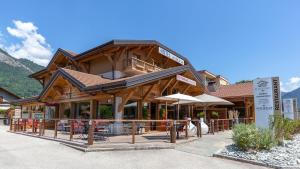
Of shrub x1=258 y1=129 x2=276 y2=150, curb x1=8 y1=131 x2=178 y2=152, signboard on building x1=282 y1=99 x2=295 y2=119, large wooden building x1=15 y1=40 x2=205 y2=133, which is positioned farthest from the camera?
signboard on building x1=282 y1=99 x2=295 y2=119

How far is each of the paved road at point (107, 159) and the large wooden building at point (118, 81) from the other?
12.8ft

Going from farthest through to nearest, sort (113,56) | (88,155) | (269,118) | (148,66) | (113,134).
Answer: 1. (148,66)
2. (113,56)
3. (113,134)
4. (269,118)
5. (88,155)

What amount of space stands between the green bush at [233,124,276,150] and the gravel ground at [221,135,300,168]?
242 mm

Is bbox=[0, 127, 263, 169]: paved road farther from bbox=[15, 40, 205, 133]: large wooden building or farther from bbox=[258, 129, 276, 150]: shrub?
bbox=[15, 40, 205, 133]: large wooden building

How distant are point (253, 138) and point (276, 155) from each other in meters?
0.96

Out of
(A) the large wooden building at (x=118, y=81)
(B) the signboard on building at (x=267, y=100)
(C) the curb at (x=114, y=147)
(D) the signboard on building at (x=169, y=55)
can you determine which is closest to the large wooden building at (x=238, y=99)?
(D) the signboard on building at (x=169, y=55)

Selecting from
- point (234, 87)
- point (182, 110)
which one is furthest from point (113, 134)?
point (234, 87)

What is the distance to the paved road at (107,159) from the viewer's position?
25.9 ft

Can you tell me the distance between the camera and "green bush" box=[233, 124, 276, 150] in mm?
9758

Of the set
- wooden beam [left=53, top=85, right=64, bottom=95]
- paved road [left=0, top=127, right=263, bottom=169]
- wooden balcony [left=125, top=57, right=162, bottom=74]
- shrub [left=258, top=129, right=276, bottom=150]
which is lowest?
paved road [left=0, top=127, right=263, bottom=169]

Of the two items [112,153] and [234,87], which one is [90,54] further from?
[234,87]

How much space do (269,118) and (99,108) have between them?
9539 mm

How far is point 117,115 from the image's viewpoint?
546 inches

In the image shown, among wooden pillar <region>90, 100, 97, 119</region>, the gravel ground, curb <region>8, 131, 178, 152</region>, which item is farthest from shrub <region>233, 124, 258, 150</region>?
wooden pillar <region>90, 100, 97, 119</region>
